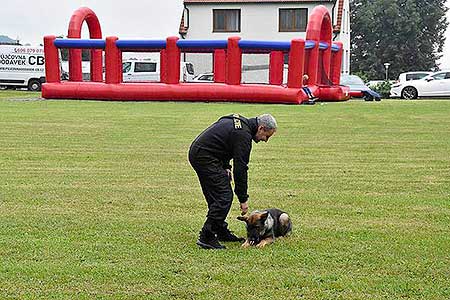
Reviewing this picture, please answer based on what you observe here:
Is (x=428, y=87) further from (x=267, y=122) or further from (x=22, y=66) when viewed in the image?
(x=267, y=122)

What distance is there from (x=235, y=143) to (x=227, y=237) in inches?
46.5

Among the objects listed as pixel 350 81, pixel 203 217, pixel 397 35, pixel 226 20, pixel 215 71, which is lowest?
pixel 203 217

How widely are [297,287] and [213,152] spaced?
166 cm

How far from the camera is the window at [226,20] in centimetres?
5009

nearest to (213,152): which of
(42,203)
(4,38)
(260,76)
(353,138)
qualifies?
(42,203)

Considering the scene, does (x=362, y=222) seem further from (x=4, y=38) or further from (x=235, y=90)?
(x=4, y=38)

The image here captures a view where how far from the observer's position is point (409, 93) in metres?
37.0

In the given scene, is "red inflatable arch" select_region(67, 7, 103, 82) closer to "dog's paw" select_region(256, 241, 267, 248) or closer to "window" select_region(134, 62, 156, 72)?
"window" select_region(134, 62, 156, 72)

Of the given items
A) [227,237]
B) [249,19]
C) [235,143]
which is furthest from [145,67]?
[235,143]

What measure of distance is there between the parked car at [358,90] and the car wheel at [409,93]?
5.10ft

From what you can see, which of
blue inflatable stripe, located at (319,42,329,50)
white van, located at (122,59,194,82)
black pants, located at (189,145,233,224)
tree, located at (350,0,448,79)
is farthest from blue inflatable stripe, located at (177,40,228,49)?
tree, located at (350,0,448,79)

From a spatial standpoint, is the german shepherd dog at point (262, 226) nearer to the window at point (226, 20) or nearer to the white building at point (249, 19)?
the white building at point (249, 19)

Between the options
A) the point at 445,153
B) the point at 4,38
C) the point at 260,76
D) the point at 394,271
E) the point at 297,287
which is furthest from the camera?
the point at 4,38

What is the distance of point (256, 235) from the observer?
7852 mm
